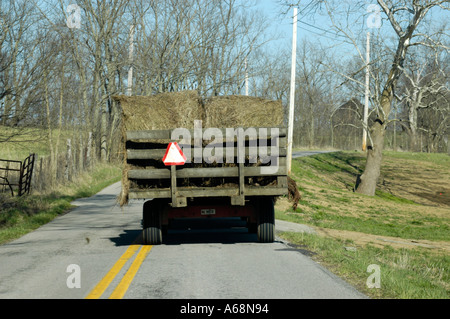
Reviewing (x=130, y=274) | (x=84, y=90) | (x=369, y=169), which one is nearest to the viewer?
(x=130, y=274)

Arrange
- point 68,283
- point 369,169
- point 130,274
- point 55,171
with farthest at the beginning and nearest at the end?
1. point 369,169
2. point 55,171
3. point 130,274
4. point 68,283

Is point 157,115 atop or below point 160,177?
atop

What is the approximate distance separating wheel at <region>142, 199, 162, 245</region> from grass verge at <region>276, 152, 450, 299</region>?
280cm

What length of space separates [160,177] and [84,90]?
27.2 m

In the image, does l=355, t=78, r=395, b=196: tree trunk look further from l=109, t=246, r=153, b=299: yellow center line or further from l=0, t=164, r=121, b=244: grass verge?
l=109, t=246, r=153, b=299: yellow center line

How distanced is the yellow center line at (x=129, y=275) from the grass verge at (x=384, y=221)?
2903 mm

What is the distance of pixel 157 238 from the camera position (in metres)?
10.1

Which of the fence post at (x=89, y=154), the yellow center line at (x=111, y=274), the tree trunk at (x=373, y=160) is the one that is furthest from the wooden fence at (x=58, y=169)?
the tree trunk at (x=373, y=160)

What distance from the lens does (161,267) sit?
26.7 feet

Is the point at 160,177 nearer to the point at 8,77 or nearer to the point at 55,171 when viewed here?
the point at 8,77

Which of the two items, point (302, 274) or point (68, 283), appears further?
point (302, 274)

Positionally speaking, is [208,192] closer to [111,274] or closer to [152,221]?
[152,221]
